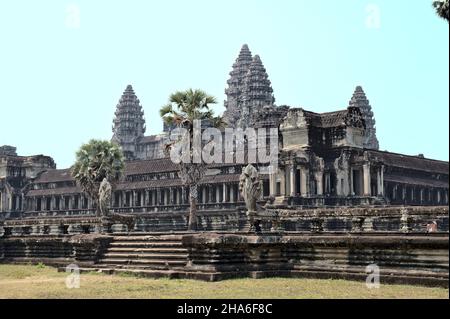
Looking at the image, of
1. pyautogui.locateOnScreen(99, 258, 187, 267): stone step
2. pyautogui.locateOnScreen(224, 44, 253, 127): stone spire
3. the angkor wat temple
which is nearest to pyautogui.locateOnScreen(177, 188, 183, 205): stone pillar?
the angkor wat temple

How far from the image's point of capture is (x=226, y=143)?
6325cm

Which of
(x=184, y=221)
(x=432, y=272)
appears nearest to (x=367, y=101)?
(x=184, y=221)

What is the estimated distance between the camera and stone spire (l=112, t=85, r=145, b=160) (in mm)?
119125

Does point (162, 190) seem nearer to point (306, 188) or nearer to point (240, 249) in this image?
point (306, 188)

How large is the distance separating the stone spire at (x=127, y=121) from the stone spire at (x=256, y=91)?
34.2m

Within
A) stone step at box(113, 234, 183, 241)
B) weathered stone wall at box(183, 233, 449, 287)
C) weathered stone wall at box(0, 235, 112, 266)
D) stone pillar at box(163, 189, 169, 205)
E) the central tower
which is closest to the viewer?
weathered stone wall at box(183, 233, 449, 287)

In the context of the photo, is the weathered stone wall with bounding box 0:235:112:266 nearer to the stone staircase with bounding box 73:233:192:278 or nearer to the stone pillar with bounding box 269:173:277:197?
the stone staircase with bounding box 73:233:192:278

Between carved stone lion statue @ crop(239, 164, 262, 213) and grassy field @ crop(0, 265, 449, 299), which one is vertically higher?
carved stone lion statue @ crop(239, 164, 262, 213)

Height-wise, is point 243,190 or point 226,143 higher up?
point 226,143

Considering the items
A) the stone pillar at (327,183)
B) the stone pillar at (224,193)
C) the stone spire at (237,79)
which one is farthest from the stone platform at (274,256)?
the stone spire at (237,79)

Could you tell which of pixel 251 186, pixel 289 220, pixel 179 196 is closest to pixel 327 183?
pixel 179 196

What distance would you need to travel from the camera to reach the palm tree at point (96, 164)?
50375mm

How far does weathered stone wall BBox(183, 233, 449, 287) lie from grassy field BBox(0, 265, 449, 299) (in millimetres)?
595

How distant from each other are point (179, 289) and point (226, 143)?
47.1m
